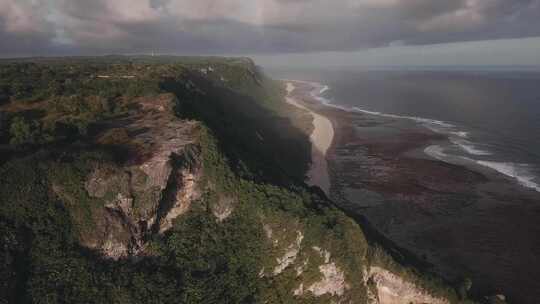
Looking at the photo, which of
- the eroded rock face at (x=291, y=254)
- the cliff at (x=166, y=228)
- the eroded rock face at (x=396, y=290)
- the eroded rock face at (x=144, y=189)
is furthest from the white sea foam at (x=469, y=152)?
the eroded rock face at (x=144, y=189)

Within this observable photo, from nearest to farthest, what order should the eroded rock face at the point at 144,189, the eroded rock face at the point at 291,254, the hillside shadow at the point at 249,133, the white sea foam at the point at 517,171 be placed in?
the eroded rock face at the point at 144,189 → the eroded rock face at the point at 291,254 → the hillside shadow at the point at 249,133 → the white sea foam at the point at 517,171

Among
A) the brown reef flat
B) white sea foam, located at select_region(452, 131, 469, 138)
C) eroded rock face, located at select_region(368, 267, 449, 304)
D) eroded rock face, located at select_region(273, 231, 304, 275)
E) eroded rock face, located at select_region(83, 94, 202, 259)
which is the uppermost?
eroded rock face, located at select_region(83, 94, 202, 259)

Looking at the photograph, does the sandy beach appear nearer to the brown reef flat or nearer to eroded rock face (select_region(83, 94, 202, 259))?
the brown reef flat

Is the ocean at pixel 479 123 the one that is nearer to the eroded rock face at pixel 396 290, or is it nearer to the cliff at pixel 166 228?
the eroded rock face at pixel 396 290

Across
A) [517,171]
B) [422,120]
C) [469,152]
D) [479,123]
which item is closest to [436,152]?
[469,152]

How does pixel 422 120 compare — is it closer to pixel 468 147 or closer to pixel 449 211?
pixel 468 147

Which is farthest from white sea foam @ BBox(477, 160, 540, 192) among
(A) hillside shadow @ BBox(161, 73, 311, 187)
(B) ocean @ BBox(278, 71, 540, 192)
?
(A) hillside shadow @ BBox(161, 73, 311, 187)

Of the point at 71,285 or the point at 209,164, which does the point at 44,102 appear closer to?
the point at 209,164

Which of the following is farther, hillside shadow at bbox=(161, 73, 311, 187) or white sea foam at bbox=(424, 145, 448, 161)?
white sea foam at bbox=(424, 145, 448, 161)
